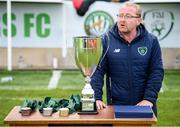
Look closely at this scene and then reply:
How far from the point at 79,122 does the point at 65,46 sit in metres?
12.8

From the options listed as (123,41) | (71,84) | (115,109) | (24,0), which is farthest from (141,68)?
(24,0)

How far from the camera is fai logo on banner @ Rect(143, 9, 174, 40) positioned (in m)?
17.0

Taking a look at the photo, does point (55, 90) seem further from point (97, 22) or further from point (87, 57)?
point (87, 57)

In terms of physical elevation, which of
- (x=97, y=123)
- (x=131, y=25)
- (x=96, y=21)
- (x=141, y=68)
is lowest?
(x=97, y=123)

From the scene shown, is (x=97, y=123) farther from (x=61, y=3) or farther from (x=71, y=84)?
(x=61, y=3)

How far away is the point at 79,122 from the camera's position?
4125mm

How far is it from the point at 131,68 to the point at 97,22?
1204 cm

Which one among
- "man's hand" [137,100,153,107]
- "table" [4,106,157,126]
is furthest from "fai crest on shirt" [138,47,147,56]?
"table" [4,106,157,126]

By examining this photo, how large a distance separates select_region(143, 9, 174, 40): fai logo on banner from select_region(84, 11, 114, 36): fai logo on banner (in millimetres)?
1134

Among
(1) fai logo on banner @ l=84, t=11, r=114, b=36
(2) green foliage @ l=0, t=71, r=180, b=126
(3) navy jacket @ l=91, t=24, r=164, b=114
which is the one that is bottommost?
(2) green foliage @ l=0, t=71, r=180, b=126

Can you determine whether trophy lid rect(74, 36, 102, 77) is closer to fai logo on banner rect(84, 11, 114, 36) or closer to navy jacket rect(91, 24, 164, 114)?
navy jacket rect(91, 24, 164, 114)

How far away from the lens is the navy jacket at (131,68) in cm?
495

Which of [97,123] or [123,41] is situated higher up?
[123,41]

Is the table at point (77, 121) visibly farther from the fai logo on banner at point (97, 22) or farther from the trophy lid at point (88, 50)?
the fai logo on banner at point (97, 22)
